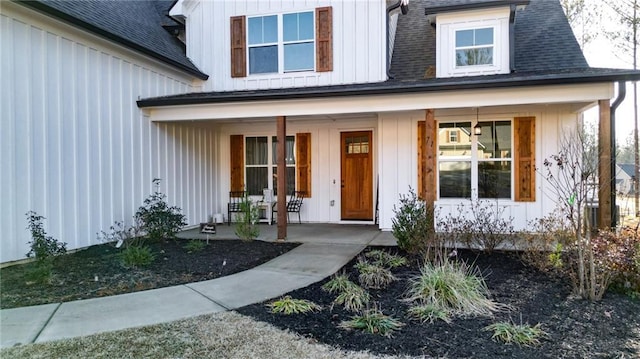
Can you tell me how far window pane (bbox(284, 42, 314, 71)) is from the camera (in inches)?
393

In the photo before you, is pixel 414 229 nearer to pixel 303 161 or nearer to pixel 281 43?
pixel 303 161

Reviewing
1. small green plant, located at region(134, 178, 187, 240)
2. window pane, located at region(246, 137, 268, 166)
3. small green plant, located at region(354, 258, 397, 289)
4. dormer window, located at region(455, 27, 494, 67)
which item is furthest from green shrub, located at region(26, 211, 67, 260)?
dormer window, located at region(455, 27, 494, 67)

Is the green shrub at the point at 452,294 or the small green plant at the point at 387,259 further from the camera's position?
the small green plant at the point at 387,259

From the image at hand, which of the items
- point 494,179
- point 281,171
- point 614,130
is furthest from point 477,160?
point 281,171

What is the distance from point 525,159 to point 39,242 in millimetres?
9168

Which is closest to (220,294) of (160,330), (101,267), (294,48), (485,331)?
(160,330)

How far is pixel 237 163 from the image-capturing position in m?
11.7

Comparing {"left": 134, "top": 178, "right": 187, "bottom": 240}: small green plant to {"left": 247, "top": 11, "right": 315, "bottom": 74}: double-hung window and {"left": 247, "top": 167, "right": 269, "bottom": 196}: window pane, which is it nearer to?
{"left": 247, "top": 167, "right": 269, "bottom": 196}: window pane

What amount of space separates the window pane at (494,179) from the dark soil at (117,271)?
4543 millimetres

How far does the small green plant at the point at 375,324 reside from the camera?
373cm

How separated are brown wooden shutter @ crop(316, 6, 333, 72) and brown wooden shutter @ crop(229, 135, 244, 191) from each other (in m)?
3.43

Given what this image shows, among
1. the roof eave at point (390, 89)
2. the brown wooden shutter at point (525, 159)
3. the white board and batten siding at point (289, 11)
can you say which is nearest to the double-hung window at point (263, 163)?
the white board and batten siding at point (289, 11)

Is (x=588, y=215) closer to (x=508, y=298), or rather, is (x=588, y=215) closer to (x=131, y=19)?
(x=508, y=298)

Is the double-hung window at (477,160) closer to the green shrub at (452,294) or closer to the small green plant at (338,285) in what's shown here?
the green shrub at (452,294)
